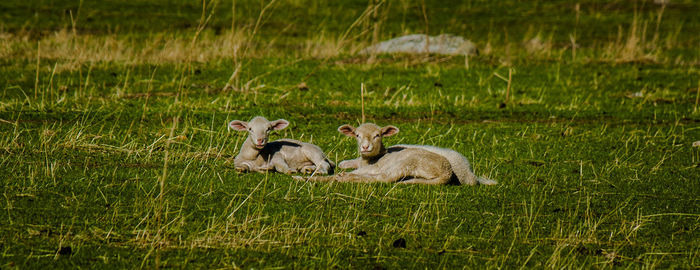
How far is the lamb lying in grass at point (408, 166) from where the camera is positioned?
7480 mm

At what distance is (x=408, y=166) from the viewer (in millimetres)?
7504

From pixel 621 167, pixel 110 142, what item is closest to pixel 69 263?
pixel 110 142

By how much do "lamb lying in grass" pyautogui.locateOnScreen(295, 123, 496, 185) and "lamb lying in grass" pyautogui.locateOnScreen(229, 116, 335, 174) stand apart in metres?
0.42

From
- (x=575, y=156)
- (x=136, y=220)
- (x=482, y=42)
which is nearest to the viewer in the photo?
(x=136, y=220)

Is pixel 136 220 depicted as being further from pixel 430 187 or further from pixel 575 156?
pixel 575 156

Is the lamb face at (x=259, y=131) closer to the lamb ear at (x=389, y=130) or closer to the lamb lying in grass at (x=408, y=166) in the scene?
the lamb lying in grass at (x=408, y=166)

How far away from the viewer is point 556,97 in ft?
48.9

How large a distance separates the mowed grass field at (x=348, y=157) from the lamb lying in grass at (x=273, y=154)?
0.20 metres

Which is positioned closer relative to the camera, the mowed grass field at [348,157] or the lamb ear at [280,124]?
the mowed grass field at [348,157]

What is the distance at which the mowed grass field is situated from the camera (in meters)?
5.46

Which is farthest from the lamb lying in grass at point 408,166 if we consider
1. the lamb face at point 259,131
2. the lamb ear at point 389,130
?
the lamb face at point 259,131

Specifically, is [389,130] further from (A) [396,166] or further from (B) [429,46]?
(B) [429,46]

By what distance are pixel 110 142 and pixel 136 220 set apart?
11.6 ft

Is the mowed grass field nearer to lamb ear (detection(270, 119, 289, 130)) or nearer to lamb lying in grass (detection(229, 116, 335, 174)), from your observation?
lamb lying in grass (detection(229, 116, 335, 174))
